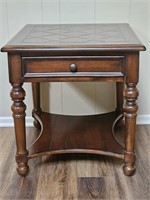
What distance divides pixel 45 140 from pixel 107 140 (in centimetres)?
31

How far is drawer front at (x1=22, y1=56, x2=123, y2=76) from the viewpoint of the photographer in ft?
4.52

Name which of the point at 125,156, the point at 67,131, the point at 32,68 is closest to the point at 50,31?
the point at 32,68

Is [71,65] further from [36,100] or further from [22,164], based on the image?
[36,100]

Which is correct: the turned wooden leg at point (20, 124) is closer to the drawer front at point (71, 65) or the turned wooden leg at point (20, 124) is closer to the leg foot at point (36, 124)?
the drawer front at point (71, 65)

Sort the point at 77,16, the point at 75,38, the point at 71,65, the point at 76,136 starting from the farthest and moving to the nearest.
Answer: the point at 77,16, the point at 76,136, the point at 75,38, the point at 71,65

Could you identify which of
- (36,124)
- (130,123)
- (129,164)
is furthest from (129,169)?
(36,124)

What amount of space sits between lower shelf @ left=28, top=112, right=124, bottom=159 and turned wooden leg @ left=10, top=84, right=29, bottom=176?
0.05 metres

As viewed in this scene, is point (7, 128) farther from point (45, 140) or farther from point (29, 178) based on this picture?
point (29, 178)

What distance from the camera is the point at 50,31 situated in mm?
1684

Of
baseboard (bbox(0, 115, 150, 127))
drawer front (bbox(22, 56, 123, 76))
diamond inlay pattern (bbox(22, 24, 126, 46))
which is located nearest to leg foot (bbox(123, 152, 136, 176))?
drawer front (bbox(22, 56, 123, 76))

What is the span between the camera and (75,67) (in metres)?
1.38

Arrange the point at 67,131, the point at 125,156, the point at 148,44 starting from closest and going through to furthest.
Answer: the point at 125,156 < the point at 67,131 < the point at 148,44

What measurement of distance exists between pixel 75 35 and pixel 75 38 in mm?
77

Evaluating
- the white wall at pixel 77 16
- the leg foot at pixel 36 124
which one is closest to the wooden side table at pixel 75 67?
the white wall at pixel 77 16
